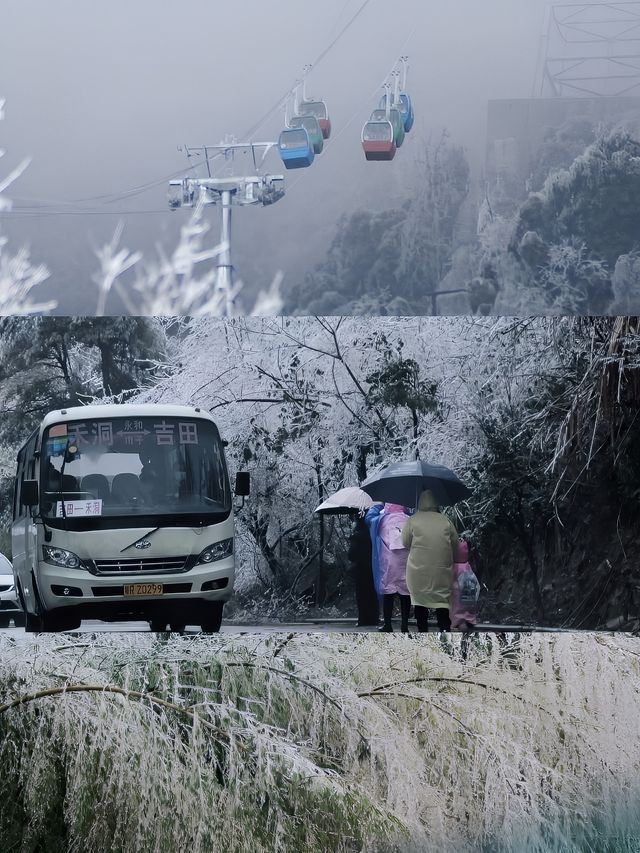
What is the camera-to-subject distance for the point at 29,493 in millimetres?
8367

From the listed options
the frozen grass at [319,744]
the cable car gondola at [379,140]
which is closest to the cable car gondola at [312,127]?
the cable car gondola at [379,140]

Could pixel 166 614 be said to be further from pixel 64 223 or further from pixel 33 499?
pixel 64 223

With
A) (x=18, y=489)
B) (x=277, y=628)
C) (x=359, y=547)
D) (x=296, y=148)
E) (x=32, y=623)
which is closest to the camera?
(x=296, y=148)

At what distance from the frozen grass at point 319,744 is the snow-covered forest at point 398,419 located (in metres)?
0.46

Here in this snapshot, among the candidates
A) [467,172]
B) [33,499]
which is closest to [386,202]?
[467,172]

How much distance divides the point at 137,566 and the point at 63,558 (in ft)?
1.65

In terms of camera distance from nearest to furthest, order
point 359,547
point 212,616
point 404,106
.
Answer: point 404,106
point 212,616
point 359,547

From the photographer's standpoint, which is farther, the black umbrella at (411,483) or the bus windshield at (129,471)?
the black umbrella at (411,483)

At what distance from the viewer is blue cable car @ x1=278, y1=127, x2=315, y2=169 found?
815 centimetres

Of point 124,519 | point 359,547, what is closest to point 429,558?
point 359,547

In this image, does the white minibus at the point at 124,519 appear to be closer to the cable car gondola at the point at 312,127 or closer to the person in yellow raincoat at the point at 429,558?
the person in yellow raincoat at the point at 429,558

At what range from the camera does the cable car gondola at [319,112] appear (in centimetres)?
814

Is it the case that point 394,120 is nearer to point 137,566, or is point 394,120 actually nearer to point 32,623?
point 137,566

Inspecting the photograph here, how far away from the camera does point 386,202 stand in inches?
322
